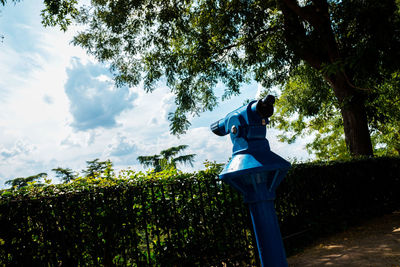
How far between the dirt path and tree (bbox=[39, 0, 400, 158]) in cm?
401

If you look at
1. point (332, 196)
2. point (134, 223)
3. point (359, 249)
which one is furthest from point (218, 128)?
point (332, 196)

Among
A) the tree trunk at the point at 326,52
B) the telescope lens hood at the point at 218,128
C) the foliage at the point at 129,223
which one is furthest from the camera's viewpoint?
the tree trunk at the point at 326,52

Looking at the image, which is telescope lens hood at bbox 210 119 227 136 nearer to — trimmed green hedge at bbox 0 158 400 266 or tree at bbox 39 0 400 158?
trimmed green hedge at bbox 0 158 400 266

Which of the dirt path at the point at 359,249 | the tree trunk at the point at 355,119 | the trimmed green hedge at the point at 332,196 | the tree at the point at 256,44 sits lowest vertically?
the dirt path at the point at 359,249

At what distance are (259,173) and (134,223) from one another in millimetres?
2989

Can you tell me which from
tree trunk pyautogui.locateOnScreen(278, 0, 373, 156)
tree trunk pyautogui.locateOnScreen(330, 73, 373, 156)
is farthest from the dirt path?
tree trunk pyautogui.locateOnScreen(278, 0, 373, 156)

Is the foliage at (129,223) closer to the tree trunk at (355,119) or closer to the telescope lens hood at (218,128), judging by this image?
the telescope lens hood at (218,128)

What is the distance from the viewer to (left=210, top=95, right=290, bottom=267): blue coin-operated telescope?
2184mm

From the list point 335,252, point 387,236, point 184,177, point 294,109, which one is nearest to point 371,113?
point 294,109

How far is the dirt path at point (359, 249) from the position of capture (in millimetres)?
5301

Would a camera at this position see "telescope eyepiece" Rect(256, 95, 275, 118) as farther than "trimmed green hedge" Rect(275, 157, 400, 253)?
No

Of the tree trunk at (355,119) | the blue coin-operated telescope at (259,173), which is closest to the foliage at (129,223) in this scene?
the blue coin-operated telescope at (259,173)

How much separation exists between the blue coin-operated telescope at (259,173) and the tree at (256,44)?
22.3 ft

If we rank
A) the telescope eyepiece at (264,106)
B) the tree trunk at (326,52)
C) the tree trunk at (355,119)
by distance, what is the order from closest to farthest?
the telescope eyepiece at (264,106) < the tree trunk at (326,52) < the tree trunk at (355,119)
